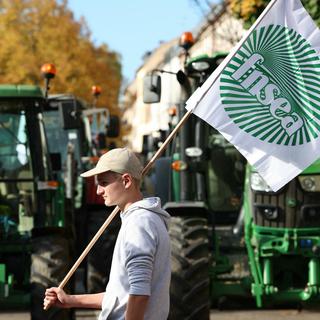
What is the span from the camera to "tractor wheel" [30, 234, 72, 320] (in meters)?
10.9

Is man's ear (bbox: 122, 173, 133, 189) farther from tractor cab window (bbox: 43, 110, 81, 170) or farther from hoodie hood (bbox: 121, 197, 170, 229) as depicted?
tractor cab window (bbox: 43, 110, 81, 170)

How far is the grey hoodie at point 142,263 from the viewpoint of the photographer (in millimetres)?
5445

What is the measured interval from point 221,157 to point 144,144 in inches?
291

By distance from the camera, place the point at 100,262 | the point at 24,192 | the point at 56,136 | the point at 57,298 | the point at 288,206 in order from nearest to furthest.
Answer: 1. the point at 57,298
2. the point at 288,206
3. the point at 24,192
4. the point at 100,262
5. the point at 56,136

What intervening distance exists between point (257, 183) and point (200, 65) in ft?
4.34

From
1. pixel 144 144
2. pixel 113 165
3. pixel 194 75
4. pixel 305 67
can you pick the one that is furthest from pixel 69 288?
pixel 144 144

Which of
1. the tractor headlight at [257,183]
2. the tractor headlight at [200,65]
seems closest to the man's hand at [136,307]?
the tractor headlight at [257,183]

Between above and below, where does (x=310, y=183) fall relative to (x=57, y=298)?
below

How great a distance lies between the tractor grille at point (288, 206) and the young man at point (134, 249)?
6.07 meters

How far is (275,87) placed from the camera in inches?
281

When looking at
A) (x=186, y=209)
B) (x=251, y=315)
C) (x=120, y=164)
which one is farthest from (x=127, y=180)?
(x=251, y=315)

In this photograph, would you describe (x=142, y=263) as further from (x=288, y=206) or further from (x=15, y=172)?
(x=15, y=172)

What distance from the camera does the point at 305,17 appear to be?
7.32 meters

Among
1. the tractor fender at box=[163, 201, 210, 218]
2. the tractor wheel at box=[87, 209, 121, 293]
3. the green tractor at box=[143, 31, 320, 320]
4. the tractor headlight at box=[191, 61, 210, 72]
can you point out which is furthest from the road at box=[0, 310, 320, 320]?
the tractor headlight at box=[191, 61, 210, 72]
